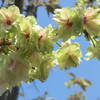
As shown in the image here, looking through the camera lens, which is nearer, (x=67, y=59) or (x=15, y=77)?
(x=15, y=77)

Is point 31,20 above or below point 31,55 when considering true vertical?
above

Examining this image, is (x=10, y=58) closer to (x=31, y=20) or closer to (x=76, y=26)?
(x=31, y=20)

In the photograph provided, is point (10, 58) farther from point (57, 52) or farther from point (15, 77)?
point (57, 52)

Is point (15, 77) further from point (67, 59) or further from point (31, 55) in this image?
point (67, 59)

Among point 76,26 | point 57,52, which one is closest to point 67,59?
point 57,52

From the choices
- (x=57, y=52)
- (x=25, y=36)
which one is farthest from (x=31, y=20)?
(x=57, y=52)

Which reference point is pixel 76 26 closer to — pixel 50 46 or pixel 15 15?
pixel 50 46

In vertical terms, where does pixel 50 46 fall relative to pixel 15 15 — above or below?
below

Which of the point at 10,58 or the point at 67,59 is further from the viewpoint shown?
the point at 67,59
